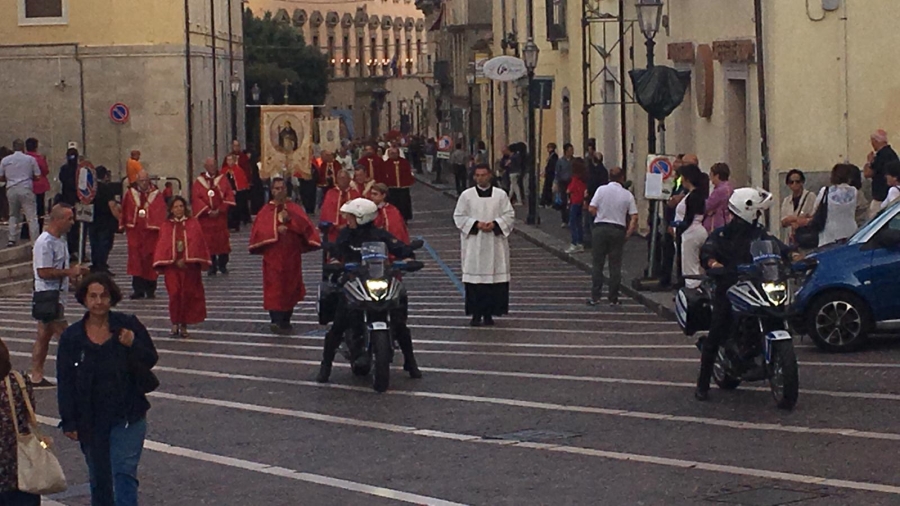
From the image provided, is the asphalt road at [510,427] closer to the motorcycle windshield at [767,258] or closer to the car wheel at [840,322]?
the car wheel at [840,322]

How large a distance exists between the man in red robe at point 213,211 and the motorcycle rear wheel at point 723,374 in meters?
14.5

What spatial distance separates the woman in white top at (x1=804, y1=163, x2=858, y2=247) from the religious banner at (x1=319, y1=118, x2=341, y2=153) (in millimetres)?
40233

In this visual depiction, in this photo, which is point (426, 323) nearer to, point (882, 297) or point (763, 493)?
point (882, 297)

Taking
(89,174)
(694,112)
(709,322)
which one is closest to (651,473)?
(709,322)

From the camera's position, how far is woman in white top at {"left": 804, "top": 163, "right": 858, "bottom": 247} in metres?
19.5

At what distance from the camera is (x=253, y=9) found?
106 metres

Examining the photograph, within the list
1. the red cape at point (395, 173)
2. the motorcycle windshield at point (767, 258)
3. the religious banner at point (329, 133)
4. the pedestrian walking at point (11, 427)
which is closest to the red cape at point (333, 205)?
the motorcycle windshield at point (767, 258)

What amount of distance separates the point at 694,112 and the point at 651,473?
20508 millimetres

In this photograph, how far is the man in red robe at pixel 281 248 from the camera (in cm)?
2069

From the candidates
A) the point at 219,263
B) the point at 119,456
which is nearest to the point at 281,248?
the point at 219,263

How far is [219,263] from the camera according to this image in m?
29.4

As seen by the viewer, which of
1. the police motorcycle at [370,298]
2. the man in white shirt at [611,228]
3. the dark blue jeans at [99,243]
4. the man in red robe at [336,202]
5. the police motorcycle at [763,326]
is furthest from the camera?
the dark blue jeans at [99,243]

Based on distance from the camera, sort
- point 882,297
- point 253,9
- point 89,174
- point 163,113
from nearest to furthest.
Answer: point 882,297, point 89,174, point 163,113, point 253,9

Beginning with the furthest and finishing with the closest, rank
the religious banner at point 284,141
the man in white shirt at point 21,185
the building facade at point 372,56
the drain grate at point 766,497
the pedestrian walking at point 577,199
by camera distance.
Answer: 1. the building facade at point 372,56
2. the religious banner at point 284,141
3. the man in white shirt at point 21,185
4. the pedestrian walking at point 577,199
5. the drain grate at point 766,497
